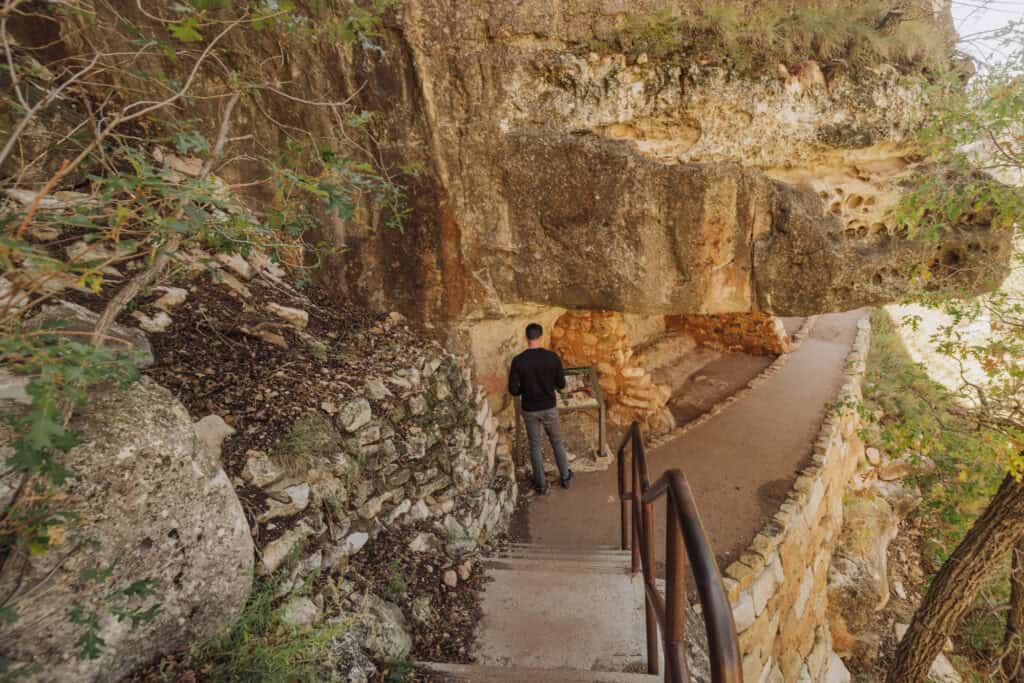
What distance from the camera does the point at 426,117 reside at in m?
3.29

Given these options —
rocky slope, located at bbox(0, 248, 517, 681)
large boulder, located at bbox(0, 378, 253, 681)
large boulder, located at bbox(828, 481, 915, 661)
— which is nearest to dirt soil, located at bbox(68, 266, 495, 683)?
rocky slope, located at bbox(0, 248, 517, 681)

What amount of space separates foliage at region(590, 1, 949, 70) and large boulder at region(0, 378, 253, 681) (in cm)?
341

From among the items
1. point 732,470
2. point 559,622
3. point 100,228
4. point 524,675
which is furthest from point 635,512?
point 732,470

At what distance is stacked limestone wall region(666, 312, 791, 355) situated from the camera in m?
8.12

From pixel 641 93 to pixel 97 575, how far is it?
3691 millimetres

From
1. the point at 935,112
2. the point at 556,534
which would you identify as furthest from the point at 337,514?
the point at 935,112

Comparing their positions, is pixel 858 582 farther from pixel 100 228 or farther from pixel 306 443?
pixel 100 228

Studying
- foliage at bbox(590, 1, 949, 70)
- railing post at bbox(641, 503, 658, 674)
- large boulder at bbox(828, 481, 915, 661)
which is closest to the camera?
railing post at bbox(641, 503, 658, 674)

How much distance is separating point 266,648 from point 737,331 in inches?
329

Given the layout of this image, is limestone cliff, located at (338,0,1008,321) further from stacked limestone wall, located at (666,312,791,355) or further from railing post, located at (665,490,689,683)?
stacked limestone wall, located at (666,312,791,355)

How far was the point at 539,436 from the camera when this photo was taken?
13.4 ft

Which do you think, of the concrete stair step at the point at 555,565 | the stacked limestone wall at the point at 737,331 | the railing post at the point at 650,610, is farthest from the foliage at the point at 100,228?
the stacked limestone wall at the point at 737,331

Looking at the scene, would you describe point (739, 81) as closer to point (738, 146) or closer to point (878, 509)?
point (738, 146)

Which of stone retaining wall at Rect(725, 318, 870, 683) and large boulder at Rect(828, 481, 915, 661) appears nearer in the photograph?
stone retaining wall at Rect(725, 318, 870, 683)
